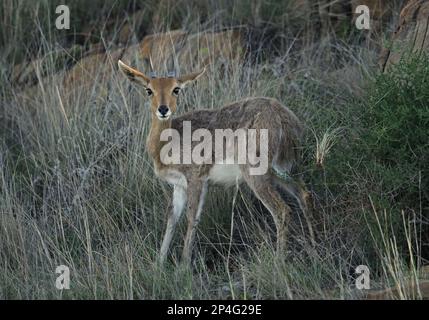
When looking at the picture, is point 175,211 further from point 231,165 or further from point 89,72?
point 89,72

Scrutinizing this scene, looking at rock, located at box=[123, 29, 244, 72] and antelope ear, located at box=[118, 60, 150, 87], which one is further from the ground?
rock, located at box=[123, 29, 244, 72]

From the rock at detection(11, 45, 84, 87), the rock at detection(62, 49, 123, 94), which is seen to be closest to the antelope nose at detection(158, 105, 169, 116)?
the rock at detection(62, 49, 123, 94)

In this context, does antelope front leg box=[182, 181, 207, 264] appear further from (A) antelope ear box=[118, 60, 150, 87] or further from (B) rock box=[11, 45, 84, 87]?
Answer: (B) rock box=[11, 45, 84, 87]

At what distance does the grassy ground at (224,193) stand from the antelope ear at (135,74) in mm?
1216

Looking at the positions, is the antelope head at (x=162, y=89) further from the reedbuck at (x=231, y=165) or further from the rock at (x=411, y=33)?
the rock at (x=411, y=33)

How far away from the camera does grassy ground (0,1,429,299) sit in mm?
7543

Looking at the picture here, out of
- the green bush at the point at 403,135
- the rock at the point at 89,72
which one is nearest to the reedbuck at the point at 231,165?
the green bush at the point at 403,135

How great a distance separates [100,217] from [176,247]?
0.78 m

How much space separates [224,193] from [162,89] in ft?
4.31

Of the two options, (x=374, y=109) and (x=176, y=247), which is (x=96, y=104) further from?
(x=374, y=109)

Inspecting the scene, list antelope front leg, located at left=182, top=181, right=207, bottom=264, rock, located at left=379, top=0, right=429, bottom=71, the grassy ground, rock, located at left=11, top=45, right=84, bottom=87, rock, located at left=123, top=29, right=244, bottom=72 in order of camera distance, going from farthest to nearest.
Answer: rock, located at left=11, top=45, right=84, bottom=87 < rock, located at left=123, top=29, right=244, bottom=72 < rock, located at left=379, top=0, right=429, bottom=71 < antelope front leg, located at left=182, top=181, right=207, bottom=264 < the grassy ground

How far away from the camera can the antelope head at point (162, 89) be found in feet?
27.3

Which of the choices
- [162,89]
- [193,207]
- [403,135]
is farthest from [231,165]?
[403,135]

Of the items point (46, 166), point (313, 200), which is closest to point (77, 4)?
point (46, 166)
